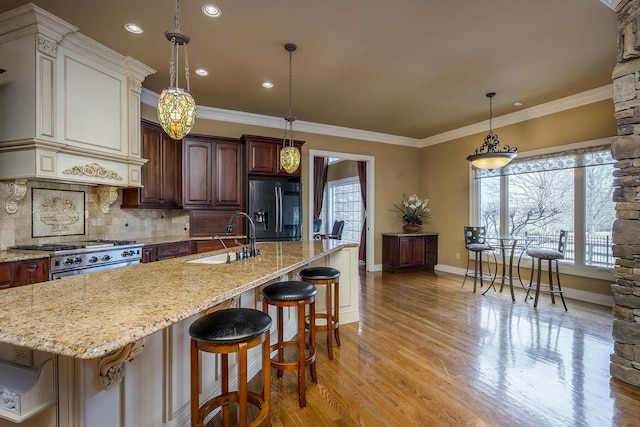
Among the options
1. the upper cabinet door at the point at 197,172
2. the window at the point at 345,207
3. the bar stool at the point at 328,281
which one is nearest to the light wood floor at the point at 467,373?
the bar stool at the point at 328,281

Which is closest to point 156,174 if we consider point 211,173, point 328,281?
point 211,173

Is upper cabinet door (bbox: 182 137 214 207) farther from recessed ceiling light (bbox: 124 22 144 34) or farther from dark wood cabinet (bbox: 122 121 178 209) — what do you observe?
recessed ceiling light (bbox: 124 22 144 34)

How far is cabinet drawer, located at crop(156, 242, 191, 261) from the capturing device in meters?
3.56

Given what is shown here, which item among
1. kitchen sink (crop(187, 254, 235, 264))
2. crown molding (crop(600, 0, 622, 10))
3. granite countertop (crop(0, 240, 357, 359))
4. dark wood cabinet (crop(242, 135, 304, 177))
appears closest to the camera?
granite countertop (crop(0, 240, 357, 359))

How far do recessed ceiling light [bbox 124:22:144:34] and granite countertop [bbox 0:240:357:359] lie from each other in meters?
2.27

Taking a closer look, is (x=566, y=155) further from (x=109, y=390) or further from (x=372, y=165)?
(x=109, y=390)

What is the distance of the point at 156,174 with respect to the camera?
397 cm

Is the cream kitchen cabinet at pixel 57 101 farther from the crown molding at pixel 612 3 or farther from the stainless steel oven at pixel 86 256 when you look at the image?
the crown molding at pixel 612 3

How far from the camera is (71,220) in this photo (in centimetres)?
326

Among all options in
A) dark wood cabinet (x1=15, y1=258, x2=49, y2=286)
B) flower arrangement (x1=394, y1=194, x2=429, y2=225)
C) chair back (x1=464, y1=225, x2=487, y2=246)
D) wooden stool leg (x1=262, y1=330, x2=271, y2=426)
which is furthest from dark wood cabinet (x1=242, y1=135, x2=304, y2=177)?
wooden stool leg (x1=262, y1=330, x2=271, y2=426)

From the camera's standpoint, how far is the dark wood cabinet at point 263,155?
460 cm

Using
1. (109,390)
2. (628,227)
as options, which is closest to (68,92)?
(109,390)

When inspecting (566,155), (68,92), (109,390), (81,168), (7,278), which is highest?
(68,92)

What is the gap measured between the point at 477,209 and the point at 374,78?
3.46 m
